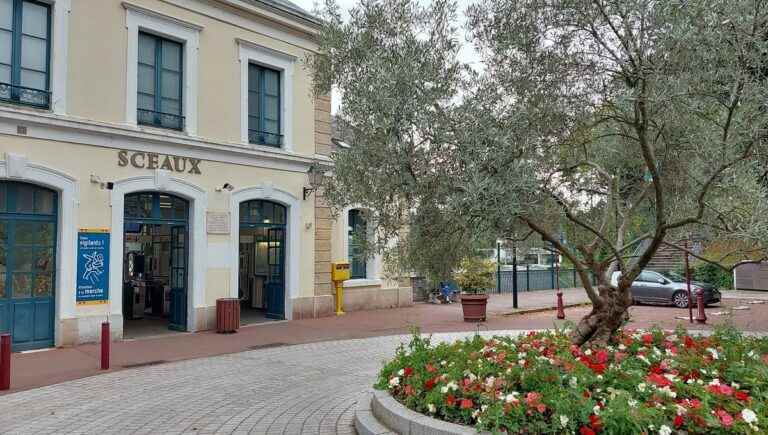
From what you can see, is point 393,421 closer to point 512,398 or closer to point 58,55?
point 512,398

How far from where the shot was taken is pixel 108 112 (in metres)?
11.5

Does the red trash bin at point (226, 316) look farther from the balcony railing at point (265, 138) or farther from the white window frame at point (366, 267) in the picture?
the white window frame at point (366, 267)

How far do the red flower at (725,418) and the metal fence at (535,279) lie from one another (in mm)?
21845

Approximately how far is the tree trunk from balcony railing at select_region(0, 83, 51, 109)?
10.1 m

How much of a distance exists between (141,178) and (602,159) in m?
9.07

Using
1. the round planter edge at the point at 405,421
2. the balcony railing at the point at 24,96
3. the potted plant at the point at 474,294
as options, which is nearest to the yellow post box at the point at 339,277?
the potted plant at the point at 474,294

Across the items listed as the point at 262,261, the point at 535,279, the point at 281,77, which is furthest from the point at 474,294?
the point at 535,279

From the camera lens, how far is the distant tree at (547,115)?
15.6 feet

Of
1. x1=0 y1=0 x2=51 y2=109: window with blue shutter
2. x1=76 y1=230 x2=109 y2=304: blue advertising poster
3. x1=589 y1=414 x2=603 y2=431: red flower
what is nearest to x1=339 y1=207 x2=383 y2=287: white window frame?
x1=76 y1=230 x2=109 y2=304: blue advertising poster

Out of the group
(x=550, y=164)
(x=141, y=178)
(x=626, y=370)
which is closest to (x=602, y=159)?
(x=550, y=164)

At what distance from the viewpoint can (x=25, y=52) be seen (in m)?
10.5

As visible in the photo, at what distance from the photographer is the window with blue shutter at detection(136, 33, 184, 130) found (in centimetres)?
1226

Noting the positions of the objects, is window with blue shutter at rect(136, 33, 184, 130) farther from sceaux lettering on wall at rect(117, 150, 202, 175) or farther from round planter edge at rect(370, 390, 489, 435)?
round planter edge at rect(370, 390, 489, 435)

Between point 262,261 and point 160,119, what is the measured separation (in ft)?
17.6
